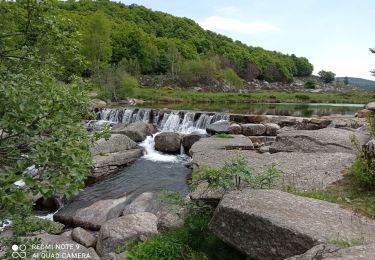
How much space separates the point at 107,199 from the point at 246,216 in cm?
935

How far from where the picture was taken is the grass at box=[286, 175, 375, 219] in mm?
7253

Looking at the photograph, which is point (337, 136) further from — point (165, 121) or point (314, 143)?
point (165, 121)

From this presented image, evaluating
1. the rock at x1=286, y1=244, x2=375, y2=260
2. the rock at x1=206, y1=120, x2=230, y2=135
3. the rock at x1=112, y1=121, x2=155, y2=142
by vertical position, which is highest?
the rock at x1=286, y1=244, x2=375, y2=260

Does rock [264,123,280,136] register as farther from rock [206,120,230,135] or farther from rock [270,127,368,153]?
rock [270,127,368,153]

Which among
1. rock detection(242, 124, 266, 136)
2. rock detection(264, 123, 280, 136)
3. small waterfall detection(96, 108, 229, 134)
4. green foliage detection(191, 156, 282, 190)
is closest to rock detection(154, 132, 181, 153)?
rock detection(242, 124, 266, 136)

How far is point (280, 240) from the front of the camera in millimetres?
5734

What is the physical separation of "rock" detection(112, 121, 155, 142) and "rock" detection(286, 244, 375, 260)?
843 inches

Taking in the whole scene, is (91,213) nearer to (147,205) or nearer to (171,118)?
(147,205)

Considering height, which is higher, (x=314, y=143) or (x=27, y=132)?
(x=27, y=132)

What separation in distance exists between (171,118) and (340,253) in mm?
29959

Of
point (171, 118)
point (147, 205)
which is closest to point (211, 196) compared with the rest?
point (147, 205)

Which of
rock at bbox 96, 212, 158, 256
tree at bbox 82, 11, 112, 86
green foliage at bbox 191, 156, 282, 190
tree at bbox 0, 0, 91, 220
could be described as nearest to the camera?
tree at bbox 0, 0, 91, 220

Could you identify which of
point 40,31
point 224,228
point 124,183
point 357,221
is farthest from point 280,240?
point 124,183

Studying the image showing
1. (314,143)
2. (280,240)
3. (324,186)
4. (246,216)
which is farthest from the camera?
(314,143)
